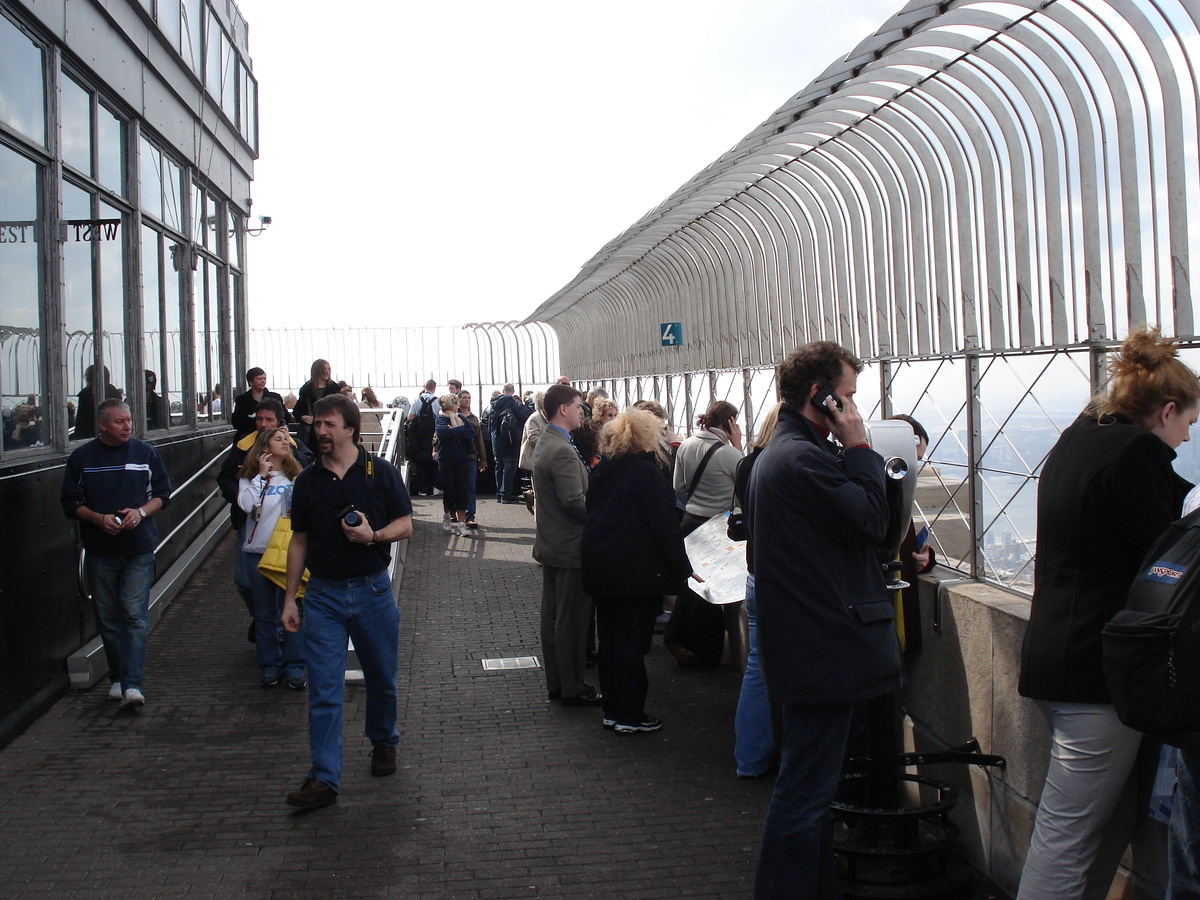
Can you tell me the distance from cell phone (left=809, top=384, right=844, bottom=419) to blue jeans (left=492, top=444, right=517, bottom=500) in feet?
45.5

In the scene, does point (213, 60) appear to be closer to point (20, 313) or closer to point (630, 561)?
point (20, 313)

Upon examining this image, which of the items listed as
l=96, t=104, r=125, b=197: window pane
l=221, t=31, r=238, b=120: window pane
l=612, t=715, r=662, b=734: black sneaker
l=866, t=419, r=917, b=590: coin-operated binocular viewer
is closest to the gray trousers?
l=612, t=715, r=662, b=734: black sneaker

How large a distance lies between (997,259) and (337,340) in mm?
22928

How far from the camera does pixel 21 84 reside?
Result: 715 centimetres

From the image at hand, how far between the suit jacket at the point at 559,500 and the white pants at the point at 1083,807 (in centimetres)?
366

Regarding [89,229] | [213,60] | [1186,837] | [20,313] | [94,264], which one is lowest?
[1186,837]

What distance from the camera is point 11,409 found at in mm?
7012

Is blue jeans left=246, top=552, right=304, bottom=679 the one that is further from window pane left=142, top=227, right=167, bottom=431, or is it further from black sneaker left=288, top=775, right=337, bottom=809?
window pane left=142, top=227, right=167, bottom=431

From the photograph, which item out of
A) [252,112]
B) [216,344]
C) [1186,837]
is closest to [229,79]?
[252,112]

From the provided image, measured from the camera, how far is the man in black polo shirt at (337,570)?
16.8 feet

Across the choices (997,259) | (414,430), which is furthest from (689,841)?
(414,430)

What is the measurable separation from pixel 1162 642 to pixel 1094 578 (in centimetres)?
51

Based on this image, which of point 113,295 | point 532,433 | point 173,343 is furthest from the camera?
point 173,343

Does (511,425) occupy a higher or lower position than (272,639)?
higher
